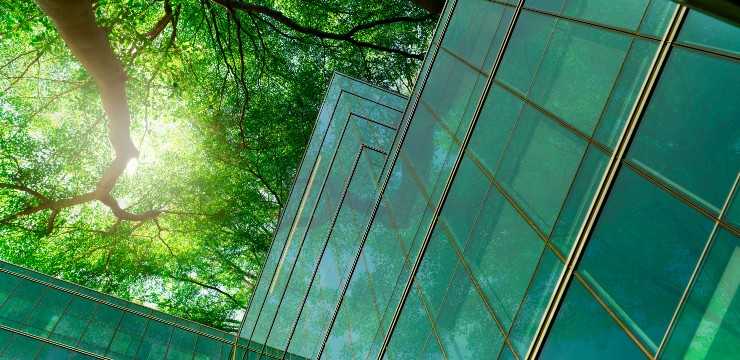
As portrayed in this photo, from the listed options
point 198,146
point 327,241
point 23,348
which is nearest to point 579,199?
point 327,241

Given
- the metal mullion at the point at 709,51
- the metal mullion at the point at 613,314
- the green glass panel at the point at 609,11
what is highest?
the green glass panel at the point at 609,11

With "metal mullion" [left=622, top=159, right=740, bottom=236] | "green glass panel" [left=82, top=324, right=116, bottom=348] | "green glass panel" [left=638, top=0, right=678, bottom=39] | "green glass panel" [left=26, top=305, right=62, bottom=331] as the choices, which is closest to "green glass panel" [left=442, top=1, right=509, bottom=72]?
"green glass panel" [left=638, top=0, right=678, bottom=39]

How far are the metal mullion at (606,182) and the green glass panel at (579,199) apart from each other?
0.12 metres

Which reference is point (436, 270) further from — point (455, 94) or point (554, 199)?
point (455, 94)

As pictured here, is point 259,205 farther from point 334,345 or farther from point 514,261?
point 514,261

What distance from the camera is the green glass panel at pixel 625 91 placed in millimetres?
5207

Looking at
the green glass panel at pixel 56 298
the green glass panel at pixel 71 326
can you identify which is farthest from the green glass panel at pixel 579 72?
the green glass panel at pixel 56 298

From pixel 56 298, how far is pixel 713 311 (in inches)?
716

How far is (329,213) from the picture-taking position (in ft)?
50.2

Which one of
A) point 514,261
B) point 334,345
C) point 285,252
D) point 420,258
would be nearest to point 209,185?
point 285,252

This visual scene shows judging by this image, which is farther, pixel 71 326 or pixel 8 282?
pixel 8 282

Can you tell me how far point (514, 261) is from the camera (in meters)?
6.25

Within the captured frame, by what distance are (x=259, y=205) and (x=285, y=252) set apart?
1281 centimetres

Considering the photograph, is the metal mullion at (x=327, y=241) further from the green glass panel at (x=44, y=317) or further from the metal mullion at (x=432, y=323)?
the green glass panel at (x=44, y=317)
